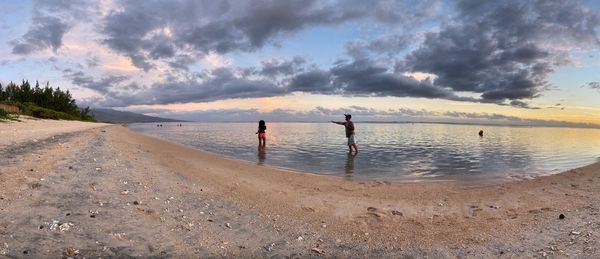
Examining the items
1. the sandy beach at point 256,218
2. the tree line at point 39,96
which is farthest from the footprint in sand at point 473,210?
the tree line at point 39,96

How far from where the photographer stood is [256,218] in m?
8.63

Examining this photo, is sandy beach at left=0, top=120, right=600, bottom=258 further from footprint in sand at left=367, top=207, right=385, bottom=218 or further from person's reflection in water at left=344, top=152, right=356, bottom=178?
person's reflection in water at left=344, top=152, right=356, bottom=178

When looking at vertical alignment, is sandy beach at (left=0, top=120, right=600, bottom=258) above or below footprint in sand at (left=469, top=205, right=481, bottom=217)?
above

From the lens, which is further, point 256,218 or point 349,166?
point 349,166

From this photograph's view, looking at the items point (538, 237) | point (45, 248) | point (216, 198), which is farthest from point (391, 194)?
point (45, 248)

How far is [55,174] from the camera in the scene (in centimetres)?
1038

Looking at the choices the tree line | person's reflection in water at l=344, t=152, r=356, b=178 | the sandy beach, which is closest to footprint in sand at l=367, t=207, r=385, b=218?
the sandy beach

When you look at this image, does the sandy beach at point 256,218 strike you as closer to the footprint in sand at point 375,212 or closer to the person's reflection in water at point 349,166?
the footprint in sand at point 375,212

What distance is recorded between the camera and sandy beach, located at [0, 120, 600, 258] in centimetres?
662

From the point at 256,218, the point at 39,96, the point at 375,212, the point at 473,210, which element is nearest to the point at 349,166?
the point at 473,210

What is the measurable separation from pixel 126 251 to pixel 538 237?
815cm

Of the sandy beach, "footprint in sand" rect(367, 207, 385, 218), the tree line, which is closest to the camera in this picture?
the sandy beach

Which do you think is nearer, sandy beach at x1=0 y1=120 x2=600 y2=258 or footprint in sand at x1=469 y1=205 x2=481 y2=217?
sandy beach at x1=0 y1=120 x2=600 y2=258

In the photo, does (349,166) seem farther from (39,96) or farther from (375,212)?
(39,96)
